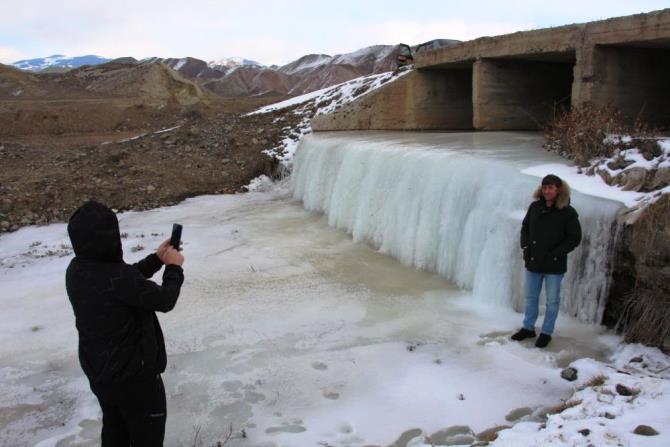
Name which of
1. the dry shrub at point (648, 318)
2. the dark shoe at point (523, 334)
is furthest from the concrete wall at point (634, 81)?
the dark shoe at point (523, 334)

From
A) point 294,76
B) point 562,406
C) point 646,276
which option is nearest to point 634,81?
point 646,276

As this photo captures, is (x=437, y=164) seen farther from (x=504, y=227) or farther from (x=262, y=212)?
(x=262, y=212)

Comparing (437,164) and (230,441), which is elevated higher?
(437,164)

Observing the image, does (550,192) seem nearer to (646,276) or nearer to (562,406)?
(646,276)

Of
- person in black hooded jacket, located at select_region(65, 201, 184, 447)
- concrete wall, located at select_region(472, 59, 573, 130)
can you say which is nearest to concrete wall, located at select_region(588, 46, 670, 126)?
concrete wall, located at select_region(472, 59, 573, 130)

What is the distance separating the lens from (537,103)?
13789 mm

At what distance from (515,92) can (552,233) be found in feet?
29.9

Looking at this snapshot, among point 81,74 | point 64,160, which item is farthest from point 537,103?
point 81,74

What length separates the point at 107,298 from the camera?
2.93 m

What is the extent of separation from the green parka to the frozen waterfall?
2.77 ft

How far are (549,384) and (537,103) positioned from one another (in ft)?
33.6

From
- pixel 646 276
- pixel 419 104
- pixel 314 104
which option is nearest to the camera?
pixel 646 276

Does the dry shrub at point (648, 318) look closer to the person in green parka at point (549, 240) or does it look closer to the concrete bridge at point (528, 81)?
the person in green parka at point (549, 240)

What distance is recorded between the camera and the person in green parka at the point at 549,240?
521 cm
